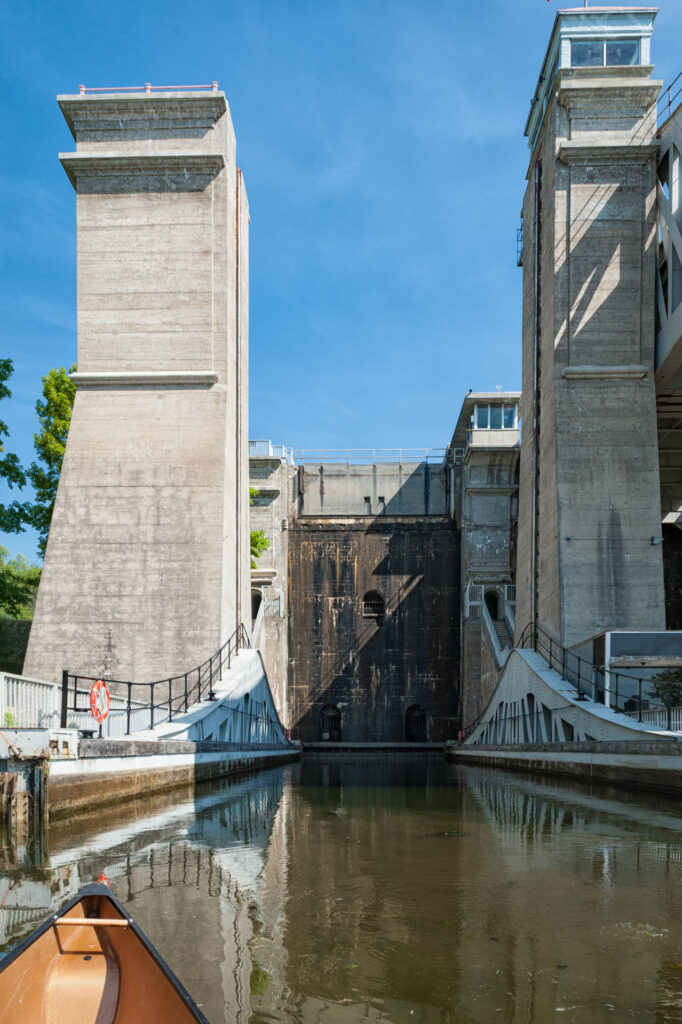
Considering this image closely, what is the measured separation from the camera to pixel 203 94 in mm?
24797

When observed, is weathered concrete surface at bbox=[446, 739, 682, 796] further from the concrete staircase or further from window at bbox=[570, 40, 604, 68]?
window at bbox=[570, 40, 604, 68]

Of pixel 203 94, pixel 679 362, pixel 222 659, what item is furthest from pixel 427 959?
pixel 203 94

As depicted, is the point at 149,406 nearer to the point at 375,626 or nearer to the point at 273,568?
the point at 273,568

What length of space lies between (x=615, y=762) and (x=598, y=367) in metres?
12.8

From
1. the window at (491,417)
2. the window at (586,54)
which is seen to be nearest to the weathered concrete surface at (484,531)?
the window at (491,417)

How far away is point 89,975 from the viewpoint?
332cm

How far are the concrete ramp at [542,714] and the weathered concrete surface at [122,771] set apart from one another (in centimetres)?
723

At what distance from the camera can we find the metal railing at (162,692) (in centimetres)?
1410

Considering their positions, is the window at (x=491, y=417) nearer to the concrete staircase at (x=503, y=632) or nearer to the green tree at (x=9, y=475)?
the concrete staircase at (x=503, y=632)

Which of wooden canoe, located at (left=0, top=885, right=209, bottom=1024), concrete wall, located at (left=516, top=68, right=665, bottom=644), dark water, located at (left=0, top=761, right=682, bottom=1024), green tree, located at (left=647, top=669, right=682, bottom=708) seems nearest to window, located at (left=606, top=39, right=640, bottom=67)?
concrete wall, located at (left=516, top=68, right=665, bottom=644)

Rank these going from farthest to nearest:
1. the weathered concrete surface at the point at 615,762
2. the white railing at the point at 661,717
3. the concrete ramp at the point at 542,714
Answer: the concrete ramp at the point at 542,714
the white railing at the point at 661,717
the weathered concrete surface at the point at 615,762

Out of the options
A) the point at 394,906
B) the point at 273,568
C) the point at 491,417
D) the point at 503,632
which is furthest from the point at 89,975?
the point at 491,417

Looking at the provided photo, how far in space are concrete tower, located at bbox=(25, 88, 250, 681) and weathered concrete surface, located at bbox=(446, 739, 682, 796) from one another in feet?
27.7

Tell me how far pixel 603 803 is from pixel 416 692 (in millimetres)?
28438
